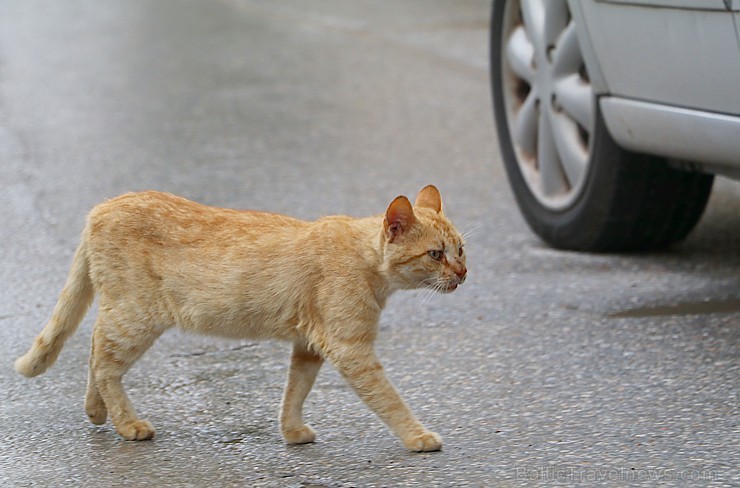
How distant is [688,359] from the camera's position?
3.93 meters

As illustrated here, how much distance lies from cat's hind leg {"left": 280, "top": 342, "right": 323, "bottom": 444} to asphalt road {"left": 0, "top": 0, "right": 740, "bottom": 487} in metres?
0.05

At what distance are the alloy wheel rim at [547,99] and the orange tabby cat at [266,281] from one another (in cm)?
172

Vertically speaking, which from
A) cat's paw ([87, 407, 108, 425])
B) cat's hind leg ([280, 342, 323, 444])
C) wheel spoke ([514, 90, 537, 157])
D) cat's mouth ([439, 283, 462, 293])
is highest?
wheel spoke ([514, 90, 537, 157])

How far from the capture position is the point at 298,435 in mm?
3389

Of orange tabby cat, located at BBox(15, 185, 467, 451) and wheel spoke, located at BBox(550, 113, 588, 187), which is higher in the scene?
wheel spoke, located at BBox(550, 113, 588, 187)

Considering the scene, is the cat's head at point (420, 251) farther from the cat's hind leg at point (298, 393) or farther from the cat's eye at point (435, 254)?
the cat's hind leg at point (298, 393)

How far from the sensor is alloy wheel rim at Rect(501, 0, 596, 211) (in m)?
5.04

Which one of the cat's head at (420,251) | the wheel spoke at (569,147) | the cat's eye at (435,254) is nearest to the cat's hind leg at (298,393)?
the cat's head at (420,251)

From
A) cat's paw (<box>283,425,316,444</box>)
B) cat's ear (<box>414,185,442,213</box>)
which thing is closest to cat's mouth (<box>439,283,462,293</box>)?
cat's ear (<box>414,185,442,213</box>)

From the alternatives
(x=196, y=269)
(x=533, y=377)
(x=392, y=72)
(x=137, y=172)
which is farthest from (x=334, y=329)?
(x=392, y=72)

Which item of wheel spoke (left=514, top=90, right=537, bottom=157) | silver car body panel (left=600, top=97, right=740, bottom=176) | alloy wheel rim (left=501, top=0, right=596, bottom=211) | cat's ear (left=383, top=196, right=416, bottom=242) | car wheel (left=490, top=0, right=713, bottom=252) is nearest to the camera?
cat's ear (left=383, top=196, right=416, bottom=242)

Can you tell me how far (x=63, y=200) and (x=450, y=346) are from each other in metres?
2.87

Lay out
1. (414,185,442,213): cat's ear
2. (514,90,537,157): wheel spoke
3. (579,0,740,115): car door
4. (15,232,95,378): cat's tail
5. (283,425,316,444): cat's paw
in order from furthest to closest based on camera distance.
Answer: (514,90,537,157): wheel spoke, (579,0,740,115): car door, (15,232,95,378): cat's tail, (414,185,442,213): cat's ear, (283,425,316,444): cat's paw

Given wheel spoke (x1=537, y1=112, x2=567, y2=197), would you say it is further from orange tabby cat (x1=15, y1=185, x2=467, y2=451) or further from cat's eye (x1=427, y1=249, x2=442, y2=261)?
cat's eye (x1=427, y1=249, x2=442, y2=261)
